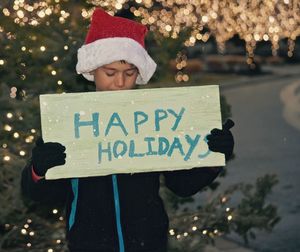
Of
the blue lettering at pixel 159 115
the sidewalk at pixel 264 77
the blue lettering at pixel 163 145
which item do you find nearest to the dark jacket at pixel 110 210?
the blue lettering at pixel 163 145

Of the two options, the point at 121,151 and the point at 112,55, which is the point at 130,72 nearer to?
the point at 112,55

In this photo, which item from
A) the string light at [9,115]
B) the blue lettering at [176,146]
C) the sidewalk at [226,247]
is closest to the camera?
the blue lettering at [176,146]

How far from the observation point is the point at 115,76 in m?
2.98

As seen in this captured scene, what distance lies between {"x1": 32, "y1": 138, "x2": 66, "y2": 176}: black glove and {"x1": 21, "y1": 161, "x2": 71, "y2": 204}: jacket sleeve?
10cm

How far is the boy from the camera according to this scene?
284cm

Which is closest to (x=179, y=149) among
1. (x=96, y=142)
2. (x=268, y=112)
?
(x=96, y=142)

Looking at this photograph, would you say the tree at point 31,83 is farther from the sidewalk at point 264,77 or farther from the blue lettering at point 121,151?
the sidewalk at point 264,77

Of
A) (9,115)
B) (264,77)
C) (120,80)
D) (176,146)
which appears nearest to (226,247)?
(9,115)

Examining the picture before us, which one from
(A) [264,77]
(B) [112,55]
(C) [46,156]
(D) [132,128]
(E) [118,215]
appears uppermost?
(A) [264,77]

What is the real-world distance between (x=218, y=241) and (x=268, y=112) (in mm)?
11534

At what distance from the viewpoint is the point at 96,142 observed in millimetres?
2908

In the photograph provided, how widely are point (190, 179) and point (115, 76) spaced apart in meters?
0.51

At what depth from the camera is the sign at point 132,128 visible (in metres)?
2.85

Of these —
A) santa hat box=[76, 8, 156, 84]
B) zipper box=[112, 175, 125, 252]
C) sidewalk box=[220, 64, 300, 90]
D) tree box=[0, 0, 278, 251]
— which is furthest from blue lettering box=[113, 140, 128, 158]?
sidewalk box=[220, 64, 300, 90]
